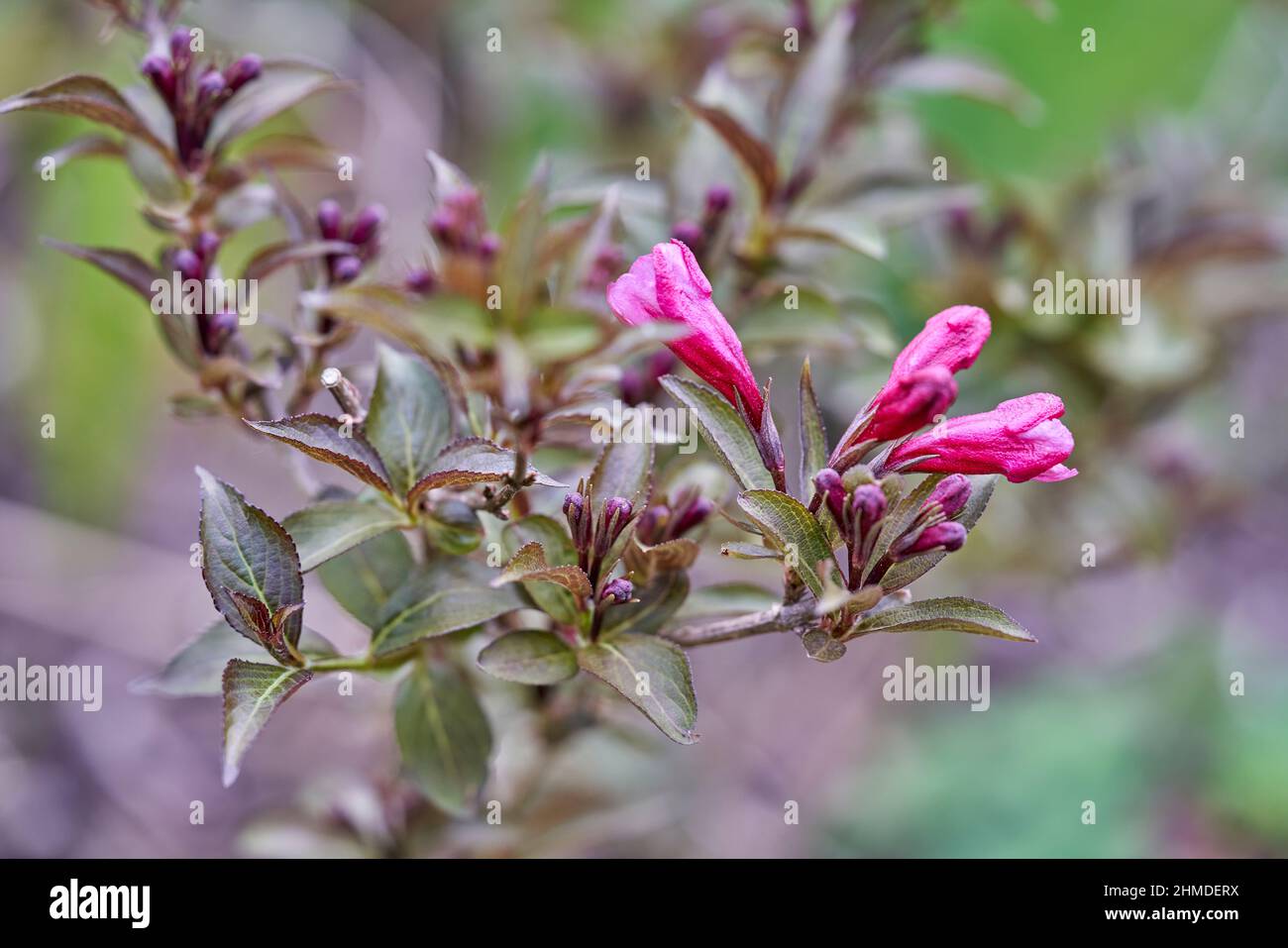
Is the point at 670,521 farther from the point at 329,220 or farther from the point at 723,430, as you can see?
the point at 329,220

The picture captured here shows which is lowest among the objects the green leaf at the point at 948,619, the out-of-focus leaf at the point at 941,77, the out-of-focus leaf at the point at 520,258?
the green leaf at the point at 948,619

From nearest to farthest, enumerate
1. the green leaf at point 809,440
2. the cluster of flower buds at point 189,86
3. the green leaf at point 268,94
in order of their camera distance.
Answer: the green leaf at point 809,440 → the cluster of flower buds at point 189,86 → the green leaf at point 268,94

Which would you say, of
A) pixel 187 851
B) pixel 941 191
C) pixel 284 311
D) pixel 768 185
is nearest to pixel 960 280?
pixel 941 191

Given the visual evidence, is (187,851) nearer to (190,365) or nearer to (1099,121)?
(190,365)

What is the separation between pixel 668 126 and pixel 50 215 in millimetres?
1479

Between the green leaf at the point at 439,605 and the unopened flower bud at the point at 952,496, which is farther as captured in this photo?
the green leaf at the point at 439,605

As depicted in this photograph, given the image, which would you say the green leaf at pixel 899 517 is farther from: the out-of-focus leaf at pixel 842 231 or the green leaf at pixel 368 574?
the green leaf at pixel 368 574

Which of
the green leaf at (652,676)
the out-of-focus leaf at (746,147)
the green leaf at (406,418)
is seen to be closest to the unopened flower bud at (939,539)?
the green leaf at (652,676)

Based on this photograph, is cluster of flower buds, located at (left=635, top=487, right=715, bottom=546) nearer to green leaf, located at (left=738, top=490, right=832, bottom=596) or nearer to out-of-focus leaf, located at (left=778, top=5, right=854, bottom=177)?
green leaf, located at (left=738, top=490, right=832, bottom=596)

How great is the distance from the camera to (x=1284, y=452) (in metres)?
3.12

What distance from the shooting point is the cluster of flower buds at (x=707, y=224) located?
130cm

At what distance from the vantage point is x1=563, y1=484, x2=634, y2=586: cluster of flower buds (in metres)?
0.99

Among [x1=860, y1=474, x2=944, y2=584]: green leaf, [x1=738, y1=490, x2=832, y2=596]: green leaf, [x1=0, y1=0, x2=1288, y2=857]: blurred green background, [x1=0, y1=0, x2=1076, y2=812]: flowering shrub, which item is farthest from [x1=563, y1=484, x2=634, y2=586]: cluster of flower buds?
[x1=0, y1=0, x2=1288, y2=857]: blurred green background

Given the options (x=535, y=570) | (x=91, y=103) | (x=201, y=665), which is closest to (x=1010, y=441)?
(x=535, y=570)
